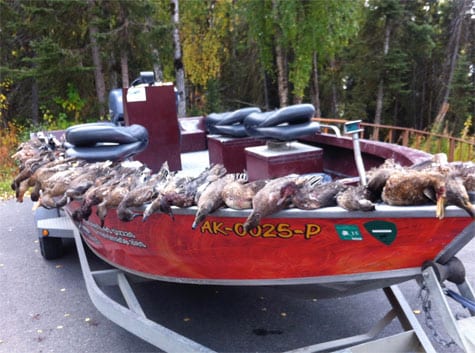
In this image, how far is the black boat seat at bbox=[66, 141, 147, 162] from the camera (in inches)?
147

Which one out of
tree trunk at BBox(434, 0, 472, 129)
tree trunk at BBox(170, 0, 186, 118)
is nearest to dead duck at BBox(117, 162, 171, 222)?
tree trunk at BBox(170, 0, 186, 118)

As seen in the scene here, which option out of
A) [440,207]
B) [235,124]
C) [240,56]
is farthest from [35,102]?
[440,207]

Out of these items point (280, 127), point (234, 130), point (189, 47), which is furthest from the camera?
point (189, 47)

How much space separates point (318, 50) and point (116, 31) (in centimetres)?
574

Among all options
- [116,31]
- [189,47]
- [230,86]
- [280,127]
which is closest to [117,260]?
[280,127]

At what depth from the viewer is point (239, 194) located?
2.38m

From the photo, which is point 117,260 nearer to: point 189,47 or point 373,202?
point 373,202

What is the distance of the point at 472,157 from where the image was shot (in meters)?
6.61

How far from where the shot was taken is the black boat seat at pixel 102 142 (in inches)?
146

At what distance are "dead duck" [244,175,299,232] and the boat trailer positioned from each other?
28.9 inches

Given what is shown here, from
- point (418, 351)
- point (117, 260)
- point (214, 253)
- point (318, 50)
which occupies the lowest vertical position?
point (418, 351)

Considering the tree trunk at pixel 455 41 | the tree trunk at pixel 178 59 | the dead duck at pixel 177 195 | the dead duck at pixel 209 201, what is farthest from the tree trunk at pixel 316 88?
the dead duck at pixel 209 201

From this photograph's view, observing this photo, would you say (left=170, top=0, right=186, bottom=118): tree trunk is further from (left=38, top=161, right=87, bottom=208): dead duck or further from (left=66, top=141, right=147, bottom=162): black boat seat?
(left=38, top=161, right=87, bottom=208): dead duck

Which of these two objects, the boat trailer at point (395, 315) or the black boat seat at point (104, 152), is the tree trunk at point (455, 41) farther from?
the boat trailer at point (395, 315)
